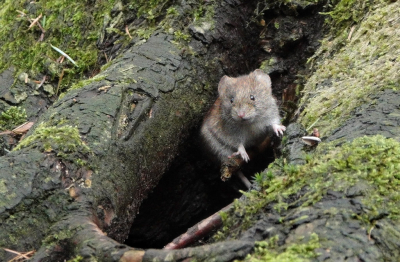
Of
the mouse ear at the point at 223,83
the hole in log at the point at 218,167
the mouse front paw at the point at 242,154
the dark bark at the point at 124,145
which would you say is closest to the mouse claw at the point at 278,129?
the hole in log at the point at 218,167

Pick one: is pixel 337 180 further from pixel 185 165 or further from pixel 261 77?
pixel 185 165

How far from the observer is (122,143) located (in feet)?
13.9

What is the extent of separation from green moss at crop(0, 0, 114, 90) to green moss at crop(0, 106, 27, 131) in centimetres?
52

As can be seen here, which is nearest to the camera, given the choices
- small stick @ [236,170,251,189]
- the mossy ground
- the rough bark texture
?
the rough bark texture

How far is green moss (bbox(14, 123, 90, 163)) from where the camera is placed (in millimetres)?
3768

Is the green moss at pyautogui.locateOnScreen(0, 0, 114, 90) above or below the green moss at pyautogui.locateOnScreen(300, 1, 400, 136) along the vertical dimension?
below

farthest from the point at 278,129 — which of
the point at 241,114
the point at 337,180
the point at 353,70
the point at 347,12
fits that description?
the point at 337,180

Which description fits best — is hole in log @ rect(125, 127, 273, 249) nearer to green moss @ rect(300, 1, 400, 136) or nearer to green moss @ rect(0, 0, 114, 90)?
green moss @ rect(300, 1, 400, 136)

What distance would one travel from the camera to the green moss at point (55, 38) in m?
5.96

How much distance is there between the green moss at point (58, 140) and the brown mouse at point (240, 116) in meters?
2.17

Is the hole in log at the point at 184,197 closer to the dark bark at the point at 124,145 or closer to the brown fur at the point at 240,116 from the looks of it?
the brown fur at the point at 240,116

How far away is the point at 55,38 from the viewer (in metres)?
6.18

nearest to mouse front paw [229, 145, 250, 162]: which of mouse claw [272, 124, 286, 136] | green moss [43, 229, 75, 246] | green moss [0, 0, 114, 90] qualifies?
mouse claw [272, 124, 286, 136]

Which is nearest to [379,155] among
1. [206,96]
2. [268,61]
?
[206,96]
